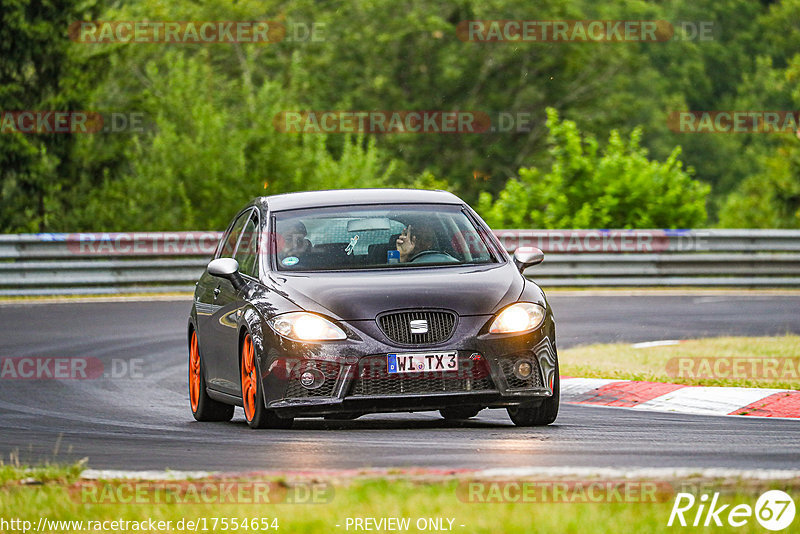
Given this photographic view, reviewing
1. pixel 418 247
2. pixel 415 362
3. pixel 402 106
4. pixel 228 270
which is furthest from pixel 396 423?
pixel 402 106

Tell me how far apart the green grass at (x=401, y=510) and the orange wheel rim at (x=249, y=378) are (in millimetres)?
3028

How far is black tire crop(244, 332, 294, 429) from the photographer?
9.56 metres

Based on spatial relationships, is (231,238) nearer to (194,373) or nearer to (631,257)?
(194,373)

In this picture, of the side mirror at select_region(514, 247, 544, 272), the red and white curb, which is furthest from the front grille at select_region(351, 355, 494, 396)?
the red and white curb

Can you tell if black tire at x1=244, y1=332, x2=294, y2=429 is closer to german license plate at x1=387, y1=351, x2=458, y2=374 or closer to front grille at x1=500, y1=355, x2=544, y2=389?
german license plate at x1=387, y1=351, x2=458, y2=374

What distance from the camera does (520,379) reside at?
950cm

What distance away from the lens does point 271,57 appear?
63.4 meters

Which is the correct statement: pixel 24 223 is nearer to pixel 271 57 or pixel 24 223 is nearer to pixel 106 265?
pixel 106 265

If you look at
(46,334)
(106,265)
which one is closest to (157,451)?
(46,334)

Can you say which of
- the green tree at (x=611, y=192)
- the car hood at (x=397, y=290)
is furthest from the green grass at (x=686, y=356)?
the green tree at (x=611, y=192)

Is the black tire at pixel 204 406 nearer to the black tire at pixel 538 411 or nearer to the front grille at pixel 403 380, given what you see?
the front grille at pixel 403 380

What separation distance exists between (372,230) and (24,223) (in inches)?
858

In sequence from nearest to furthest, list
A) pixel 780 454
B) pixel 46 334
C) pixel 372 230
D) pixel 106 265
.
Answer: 1. pixel 780 454
2. pixel 372 230
3. pixel 46 334
4. pixel 106 265

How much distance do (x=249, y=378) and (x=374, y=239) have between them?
124cm
